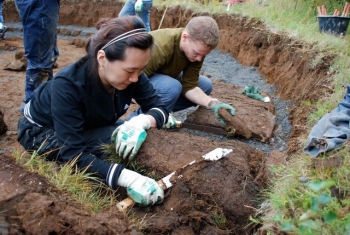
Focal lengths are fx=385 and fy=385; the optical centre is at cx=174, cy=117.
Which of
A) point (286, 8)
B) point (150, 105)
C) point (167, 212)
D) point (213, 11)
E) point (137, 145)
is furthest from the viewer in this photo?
point (213, 11)

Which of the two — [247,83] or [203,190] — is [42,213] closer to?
[203,190]

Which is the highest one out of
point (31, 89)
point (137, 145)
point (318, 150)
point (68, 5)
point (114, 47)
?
point (114, 47)

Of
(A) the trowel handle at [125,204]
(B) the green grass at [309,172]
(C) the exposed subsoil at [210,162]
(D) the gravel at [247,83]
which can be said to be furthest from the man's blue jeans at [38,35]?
(B) the green grass at [309,172]

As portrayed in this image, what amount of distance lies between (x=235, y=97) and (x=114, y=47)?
2.77 meters

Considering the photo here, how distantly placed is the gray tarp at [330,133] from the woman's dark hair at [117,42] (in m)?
1.19

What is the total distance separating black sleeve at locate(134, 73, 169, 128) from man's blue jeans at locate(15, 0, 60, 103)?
163 cm

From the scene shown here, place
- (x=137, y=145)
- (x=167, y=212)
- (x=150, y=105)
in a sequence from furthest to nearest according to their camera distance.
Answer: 1. (x=150, y=105)
2. (x=137, y=145)
3. (x=167, y=212)

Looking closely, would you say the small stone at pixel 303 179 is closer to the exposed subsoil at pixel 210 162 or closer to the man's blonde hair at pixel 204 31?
the exposed subsoil at pixel 210 162

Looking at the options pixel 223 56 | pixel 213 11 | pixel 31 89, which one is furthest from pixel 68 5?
pixel 31 89

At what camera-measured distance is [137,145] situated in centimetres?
257

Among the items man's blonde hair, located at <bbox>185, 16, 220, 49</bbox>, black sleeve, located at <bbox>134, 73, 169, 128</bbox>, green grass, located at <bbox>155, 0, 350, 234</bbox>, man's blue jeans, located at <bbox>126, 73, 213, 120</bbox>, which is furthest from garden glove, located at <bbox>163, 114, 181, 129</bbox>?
green grass, located at <bbox>155, 0, 350, 234</bbox>

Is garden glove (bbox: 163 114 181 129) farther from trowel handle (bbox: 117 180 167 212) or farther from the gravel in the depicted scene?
trowel handle (bbox: 117 180 167 212)

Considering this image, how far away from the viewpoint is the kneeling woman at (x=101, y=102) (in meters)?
2.32

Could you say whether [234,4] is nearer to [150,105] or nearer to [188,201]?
[150,105]
